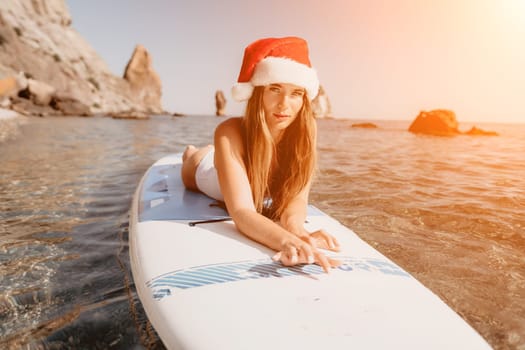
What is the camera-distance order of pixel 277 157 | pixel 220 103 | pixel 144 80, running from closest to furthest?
pixel 277 157 → pixel 144 80 → pixel 220 103

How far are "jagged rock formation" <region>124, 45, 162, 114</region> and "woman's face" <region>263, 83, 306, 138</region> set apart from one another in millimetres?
85296

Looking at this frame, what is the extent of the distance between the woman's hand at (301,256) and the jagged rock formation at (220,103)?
324 feet

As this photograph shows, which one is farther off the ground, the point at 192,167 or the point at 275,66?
the point at 275,66

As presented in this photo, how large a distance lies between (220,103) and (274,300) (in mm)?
100017

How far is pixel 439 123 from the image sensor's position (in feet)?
90.8

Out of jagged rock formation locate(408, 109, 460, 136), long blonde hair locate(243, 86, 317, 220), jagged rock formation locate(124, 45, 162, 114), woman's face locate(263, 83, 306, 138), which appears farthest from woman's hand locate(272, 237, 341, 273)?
jagged rock formation locate(124, 45, 162, 114)

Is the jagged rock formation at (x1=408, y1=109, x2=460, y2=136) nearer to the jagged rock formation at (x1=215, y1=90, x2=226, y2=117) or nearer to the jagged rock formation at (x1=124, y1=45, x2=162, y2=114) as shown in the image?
the jagged rock formation at (x1=124, y1=45, x2=162, y2=114)

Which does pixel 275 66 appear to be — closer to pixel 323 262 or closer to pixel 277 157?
pixel 277 157

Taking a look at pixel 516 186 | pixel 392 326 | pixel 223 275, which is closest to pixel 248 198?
pixel 223 275

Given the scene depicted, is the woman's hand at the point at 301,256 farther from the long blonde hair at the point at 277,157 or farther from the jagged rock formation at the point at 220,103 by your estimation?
the jagged rock formation at the point at 220,103

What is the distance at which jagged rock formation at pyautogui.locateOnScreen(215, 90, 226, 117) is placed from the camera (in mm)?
97188

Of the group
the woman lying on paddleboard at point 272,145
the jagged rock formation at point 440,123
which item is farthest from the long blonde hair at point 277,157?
the jagged rock formation at point 440,123

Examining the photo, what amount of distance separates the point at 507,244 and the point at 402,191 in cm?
209

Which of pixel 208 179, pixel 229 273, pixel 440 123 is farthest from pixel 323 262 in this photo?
pixel 440 123
